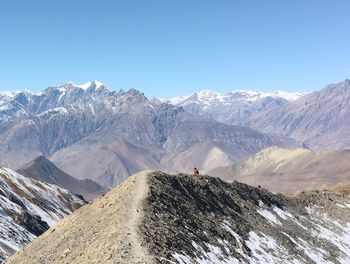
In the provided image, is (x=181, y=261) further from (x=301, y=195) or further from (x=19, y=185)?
(x=19, y=185)

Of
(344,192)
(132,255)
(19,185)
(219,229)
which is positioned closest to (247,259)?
(219,229)

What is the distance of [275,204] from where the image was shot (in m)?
80.7

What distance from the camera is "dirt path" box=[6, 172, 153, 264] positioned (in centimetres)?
3862

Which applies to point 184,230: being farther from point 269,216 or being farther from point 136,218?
point 269,216

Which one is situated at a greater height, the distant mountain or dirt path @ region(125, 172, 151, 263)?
the distant mountain

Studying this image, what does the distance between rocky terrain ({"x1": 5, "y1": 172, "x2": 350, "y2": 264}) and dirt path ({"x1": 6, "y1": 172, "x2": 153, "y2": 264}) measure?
0.07m

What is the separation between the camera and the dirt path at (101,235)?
1521 inches

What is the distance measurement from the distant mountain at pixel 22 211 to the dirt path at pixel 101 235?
35.4m

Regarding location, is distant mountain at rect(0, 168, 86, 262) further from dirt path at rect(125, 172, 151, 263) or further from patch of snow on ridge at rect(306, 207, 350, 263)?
patch of snow on ridge at rect(306, 207, 350, 263)

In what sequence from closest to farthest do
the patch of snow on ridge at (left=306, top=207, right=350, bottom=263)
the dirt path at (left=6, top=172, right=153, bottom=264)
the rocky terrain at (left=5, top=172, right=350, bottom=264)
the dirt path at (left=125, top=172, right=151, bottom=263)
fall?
the dirt path at (left=125, top=172, right=151, bottom=263) → the dirt path at (left=6, top=172, right=153, bottom=264) → the rocky terrain at (left=5, top=172, right=350, bottom=264) → the patch of snow on ridge at (left=306, top=207, right=350, bottom=263)

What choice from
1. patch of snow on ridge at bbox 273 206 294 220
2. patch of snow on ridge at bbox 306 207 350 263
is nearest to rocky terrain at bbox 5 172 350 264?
patch of snow on ridge at bbox 273 206 294 220

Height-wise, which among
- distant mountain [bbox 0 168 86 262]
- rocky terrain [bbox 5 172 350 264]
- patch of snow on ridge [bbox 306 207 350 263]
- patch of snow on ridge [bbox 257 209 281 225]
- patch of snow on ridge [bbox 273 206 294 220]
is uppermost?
distant mountain [bbox 0 168 86 262]

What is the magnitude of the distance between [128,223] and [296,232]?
34208mm

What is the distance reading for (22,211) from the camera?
137750 millimetres
